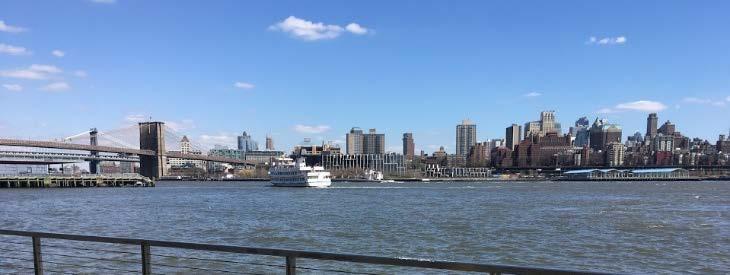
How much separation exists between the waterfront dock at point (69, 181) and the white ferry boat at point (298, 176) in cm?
2987

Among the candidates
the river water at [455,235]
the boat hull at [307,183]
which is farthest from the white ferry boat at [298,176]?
the river water at [455,235]

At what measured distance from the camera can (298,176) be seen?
121750mm

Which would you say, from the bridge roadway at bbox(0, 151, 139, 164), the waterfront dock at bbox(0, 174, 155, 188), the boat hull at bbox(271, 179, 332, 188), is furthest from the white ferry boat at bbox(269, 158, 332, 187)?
the bridge roadway at bbox(0, 151, 139, 164)

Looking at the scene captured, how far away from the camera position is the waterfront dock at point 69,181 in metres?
111

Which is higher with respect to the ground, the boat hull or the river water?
the river water

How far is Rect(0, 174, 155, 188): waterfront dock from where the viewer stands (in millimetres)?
110688

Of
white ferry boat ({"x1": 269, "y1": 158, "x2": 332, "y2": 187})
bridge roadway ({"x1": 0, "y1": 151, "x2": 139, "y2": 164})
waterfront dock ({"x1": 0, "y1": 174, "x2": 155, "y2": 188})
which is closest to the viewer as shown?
waterfront dock ({"x1": 0, "y1": 174, "x2": 155, "y2": 188})

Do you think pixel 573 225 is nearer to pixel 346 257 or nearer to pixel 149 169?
pixel 346 257

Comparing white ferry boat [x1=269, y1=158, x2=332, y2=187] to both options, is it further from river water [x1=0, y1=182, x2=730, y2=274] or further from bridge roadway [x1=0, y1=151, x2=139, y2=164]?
river water [x1=0, y1=182, x2=730, y2=274]

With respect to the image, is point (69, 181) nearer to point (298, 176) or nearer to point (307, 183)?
point (298, 176)

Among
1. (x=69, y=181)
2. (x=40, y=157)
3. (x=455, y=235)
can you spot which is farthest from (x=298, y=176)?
(x=455, y=235)

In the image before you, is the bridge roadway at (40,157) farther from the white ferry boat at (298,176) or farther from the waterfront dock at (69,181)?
the white ferry boat at (298,176)

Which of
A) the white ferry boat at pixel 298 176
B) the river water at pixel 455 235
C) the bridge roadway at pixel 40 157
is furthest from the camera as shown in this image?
the bridge roadway at pixel 40 157

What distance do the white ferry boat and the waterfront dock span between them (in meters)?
29.9
